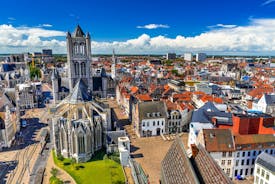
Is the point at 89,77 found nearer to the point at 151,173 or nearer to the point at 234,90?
the point at 151,173

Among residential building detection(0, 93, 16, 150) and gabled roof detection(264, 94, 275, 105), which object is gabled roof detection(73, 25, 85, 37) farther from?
gabled roof detection(264, 94, 275, 105)

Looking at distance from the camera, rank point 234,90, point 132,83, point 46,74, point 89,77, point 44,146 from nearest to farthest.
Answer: point 44,146 → point 89,77 → point 234,90 → point 132,83 → point 46,74

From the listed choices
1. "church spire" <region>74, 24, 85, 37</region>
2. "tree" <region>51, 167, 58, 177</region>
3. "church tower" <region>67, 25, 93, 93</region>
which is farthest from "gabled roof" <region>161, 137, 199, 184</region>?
"church spire" <region>74, 24, 85, 37</region>

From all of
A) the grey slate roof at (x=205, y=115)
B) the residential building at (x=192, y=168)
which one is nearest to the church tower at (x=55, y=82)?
the grey slate roof at (x=205, y=115)

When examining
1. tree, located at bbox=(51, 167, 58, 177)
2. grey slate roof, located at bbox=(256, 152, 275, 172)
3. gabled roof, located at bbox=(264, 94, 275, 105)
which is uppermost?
gabled roof, located at bbox=(264, 94, 275, 105)

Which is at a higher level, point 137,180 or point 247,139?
point 247,139

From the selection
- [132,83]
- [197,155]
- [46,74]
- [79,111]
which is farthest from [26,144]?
[46,74]

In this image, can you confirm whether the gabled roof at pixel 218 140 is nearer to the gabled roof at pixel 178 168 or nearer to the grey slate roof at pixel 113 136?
the gabled roof at pixel 178 168

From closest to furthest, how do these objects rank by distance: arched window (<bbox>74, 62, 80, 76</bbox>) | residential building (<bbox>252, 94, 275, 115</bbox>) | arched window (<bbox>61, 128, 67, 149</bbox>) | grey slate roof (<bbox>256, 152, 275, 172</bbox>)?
grey slate roof (<bbox>256, 152, 275, 172</bbox>), arched window (<bbox>61, 128, 67, 149</bbox>), residential building (<bbox>252, 94, 275, 115</bbox>), arched window (<bbox>74, 62, 80, 76</bbox>)
